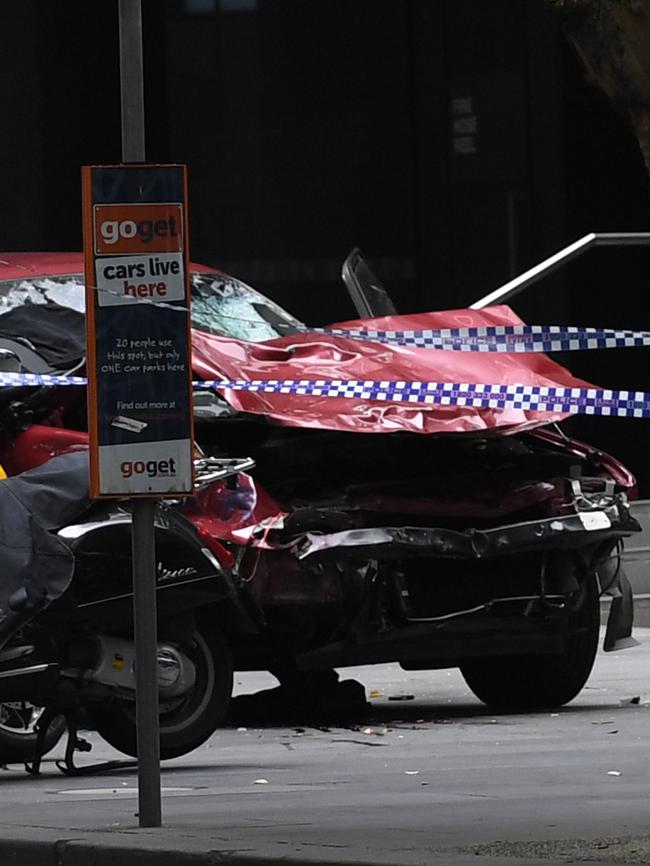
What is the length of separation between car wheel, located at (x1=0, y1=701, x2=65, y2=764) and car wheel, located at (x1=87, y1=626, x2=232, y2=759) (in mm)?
197

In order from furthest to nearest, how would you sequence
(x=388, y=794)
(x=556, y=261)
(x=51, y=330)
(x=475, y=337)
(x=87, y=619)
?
(x=556, y=261) < (x=475, y=337) < (x=51, y=330) < (x=87, y=619) < (x=388, y=794)

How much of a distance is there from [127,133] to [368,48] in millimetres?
13690

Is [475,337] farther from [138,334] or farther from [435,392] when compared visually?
[138,334]

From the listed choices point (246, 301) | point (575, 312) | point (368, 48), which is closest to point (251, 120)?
point (368, 48)

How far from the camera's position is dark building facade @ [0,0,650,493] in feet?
68.1

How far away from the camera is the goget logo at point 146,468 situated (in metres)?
7.38

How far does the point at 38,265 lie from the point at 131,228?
4754mm

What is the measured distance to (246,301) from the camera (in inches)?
487

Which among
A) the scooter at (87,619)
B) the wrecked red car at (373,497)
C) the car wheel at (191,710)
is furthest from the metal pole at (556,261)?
the scooter at (87,619)

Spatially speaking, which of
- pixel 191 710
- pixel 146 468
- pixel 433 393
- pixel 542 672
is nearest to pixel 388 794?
pixel 191 710

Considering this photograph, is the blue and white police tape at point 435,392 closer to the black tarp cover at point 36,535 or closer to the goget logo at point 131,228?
the black tarp cover at point 36,535

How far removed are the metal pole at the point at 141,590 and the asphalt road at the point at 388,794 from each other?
15 cm

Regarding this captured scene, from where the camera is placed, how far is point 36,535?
31.0 ft

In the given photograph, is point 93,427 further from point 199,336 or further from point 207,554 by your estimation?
point 199,336
